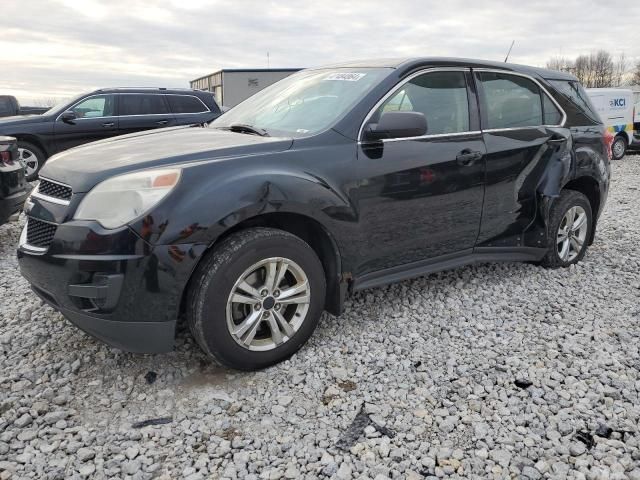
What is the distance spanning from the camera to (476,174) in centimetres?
374

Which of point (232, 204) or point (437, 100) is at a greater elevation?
point (437, 100)

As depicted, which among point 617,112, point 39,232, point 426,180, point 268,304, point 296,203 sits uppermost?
point 617,112

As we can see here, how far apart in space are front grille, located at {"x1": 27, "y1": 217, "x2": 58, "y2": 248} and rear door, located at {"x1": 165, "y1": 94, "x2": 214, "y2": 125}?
749 cm

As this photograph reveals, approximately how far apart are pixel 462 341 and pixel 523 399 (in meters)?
0.67

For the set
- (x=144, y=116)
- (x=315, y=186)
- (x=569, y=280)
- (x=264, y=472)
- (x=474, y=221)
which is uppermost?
(x=144, y=116)

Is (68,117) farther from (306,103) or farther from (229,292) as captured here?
(229,292)

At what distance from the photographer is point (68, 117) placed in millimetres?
9180

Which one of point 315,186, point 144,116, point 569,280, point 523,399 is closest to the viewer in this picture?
point 523,399

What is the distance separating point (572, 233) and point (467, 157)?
169 centimetres

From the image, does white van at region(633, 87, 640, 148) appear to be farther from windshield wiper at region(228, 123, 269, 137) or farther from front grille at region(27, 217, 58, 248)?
front grille at region(27, 217, 58, 248)

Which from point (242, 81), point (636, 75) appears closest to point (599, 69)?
point (636, 75)

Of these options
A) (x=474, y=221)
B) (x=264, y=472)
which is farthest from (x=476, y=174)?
(x=264, y=472)

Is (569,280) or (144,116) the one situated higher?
(144,116)

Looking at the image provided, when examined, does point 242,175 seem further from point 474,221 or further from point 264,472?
point 474,221
